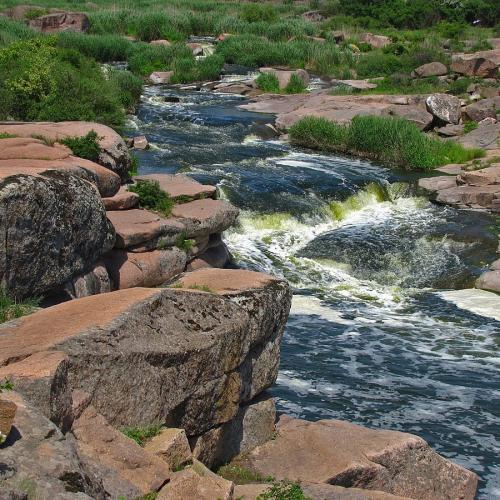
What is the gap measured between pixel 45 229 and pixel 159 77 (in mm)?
27143

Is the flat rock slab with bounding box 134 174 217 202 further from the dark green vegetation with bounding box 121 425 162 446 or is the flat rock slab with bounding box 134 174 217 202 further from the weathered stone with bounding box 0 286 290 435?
the dark green vegetation with bounding box 121 425 162 446

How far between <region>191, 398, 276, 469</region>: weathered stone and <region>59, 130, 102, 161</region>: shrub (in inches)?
310

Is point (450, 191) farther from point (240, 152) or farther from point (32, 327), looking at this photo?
point (32, 327)

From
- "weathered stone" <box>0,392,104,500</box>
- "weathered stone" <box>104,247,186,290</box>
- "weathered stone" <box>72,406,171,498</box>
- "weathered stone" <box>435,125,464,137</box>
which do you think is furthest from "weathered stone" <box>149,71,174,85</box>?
"weathered stone" <box>0,392,104,500</box>

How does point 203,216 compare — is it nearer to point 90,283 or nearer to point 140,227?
point 140,227

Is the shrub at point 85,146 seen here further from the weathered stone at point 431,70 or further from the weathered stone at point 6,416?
the weathered stone at point 431,70

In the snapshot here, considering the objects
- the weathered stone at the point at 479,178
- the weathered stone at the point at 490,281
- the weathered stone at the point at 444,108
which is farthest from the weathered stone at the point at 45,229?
the weathered stone at the point at 444,108

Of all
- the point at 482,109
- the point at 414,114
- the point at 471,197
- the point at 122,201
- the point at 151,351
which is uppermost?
the point at 151,351

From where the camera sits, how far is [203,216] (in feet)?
51.6

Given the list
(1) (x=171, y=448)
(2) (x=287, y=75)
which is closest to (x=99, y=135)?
(1) (x=171, y=448)

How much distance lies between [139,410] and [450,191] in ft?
55.0

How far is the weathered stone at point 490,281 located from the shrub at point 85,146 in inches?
322

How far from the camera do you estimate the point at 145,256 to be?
1420cm

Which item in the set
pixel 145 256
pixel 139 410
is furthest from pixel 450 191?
pixel 139 410
